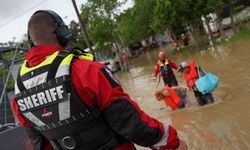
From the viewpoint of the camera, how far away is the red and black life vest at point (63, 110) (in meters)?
2.66

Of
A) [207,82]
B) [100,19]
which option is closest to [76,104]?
[207,82]

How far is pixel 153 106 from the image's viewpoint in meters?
14.4

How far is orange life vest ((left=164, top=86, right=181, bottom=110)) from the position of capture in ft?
39.1

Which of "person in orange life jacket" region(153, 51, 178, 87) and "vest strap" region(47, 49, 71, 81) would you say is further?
"person in orange life jacket" region(153, 51, 178, 87)

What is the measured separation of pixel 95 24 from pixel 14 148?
111 feet

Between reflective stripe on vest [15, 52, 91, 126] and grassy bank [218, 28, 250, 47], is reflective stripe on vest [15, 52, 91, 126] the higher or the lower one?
the higher one

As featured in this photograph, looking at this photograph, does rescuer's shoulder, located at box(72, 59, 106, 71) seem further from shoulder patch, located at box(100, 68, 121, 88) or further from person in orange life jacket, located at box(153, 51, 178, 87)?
person in orange life jacket, located at box(153, 51, 178, 87)

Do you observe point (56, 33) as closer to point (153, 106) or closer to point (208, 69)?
point (153, 106)

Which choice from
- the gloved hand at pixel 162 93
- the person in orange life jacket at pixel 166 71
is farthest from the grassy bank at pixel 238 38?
the gloved hand at pixel 162 93

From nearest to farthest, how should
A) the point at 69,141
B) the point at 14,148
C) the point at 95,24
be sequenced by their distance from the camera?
the point at 69,141
the point at 14,148
the point at 95,24

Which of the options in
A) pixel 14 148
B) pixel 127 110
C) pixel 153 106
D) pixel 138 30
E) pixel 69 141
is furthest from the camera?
pixel 138 30

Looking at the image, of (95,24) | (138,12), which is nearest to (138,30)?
(138,12)

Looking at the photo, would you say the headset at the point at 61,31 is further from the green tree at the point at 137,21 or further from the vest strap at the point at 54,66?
the green tree at the point at 137,21

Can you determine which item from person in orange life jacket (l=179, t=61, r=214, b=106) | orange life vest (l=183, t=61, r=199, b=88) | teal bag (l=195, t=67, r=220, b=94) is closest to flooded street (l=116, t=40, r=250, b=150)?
person in orange life jacket (l=179, t=61, r=214, b=106)
